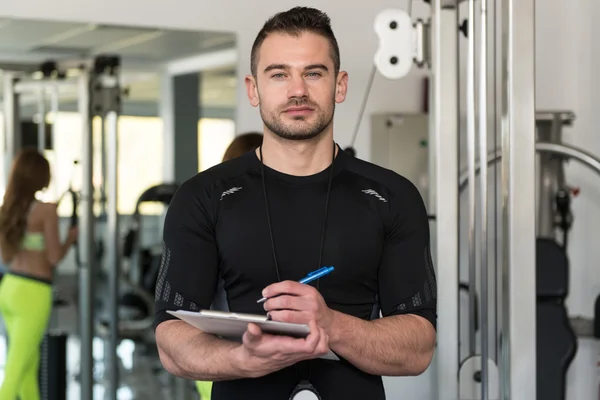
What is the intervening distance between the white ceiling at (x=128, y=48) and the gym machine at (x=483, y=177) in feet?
5.07

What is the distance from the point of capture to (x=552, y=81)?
15.8 feet

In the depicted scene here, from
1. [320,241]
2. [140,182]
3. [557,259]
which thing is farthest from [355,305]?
[140,182]

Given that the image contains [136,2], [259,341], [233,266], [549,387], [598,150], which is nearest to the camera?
[259,341]

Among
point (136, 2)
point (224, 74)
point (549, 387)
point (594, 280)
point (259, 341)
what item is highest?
point (136, 2)

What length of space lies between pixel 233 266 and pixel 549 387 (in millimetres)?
2706

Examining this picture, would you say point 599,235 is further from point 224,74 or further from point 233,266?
point 233,266

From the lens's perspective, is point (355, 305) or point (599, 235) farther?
point (599, 235)

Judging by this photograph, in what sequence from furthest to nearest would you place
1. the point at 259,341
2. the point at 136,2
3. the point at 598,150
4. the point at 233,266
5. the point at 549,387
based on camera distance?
the point at 598,150, the point at 136,2, the point at 549,387, the point at 233,266, the point at 259,341

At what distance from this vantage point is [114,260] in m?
4.46

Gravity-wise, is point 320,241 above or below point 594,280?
above

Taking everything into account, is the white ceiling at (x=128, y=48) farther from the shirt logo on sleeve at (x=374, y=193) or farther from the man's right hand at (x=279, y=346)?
the man's right hand at (x=279, y=346)

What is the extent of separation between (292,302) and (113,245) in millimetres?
3141

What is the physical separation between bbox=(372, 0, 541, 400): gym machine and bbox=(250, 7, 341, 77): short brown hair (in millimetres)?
1090

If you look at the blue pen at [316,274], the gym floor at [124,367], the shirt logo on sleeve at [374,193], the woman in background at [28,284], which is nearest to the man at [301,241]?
the shirt logo on sleeve at [374,193]
